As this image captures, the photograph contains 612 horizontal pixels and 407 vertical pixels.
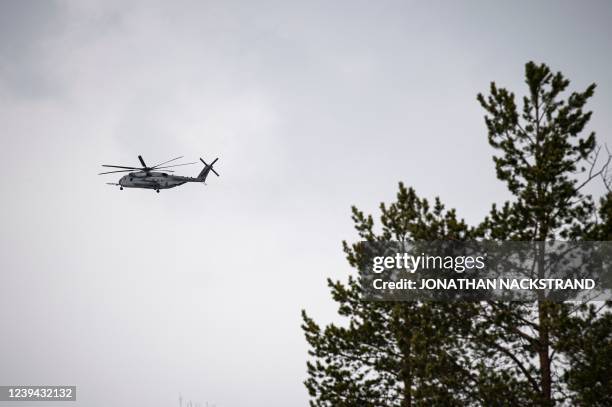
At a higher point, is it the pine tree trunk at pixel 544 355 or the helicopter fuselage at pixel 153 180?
the helicopter fuselage at pixel 153 180

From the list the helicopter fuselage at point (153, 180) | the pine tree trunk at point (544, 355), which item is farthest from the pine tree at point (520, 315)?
the helicopter fuselage at point (153, 180)

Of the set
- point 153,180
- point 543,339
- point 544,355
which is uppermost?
point 153,180

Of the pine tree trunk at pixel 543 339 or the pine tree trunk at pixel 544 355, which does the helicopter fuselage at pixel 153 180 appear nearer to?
the pine tree trunk at pixel 543 339

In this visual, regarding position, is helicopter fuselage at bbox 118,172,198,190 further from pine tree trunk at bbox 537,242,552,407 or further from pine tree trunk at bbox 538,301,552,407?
pine tree trunk at bbox 538,301,552,407

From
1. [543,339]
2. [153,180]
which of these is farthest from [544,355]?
[153,180]

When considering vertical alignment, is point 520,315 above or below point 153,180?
below

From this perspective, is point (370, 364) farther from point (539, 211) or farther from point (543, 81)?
point (543, 81)

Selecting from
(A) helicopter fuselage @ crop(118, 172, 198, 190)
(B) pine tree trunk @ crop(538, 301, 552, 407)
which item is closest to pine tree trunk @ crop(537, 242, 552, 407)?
(B) pine tree trunk @ crop(538, 301, 552, 407)

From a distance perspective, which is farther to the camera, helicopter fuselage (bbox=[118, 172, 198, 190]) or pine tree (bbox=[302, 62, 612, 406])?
helicopter fuselage (bbox=[118, 172, 198, 190])

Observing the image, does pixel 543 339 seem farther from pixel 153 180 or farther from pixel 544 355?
pixel 153 180

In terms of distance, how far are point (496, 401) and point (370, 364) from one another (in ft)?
19.1

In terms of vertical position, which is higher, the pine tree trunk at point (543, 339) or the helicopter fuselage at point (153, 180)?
the helicopter fuselage at point (153, 180)

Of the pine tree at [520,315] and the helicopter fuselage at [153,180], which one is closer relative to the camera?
the pine tree at [520,315]

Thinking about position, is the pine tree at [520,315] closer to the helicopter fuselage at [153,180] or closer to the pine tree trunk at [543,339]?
the pine tree trunk at [543,339]
